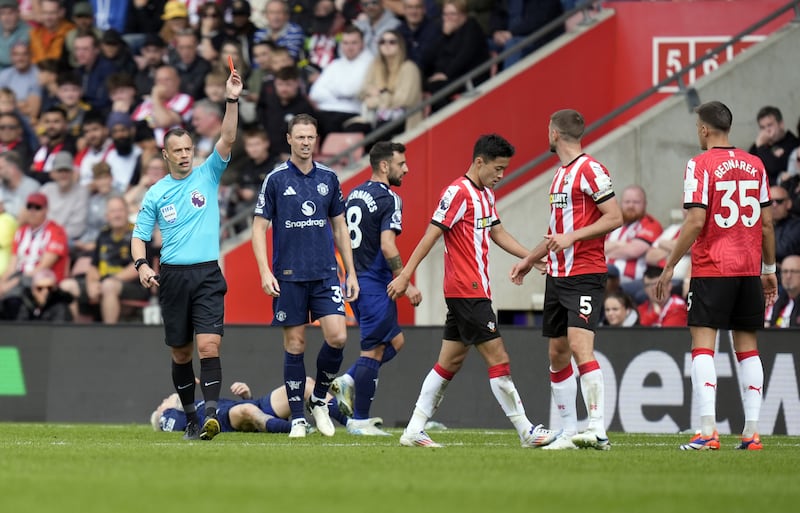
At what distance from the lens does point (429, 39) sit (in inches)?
742

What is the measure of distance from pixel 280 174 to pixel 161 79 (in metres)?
9.60

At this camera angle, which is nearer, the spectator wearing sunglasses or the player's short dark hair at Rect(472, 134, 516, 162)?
the player's short dark hair at Rect(472, 134, 516, 162)

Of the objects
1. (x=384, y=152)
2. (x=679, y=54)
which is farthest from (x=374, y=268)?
(x=679, y=54)

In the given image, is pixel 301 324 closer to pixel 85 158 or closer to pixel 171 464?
pixel 171 464

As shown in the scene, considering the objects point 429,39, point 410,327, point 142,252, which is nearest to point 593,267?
point 142,252

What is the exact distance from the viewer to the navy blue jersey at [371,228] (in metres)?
12.4

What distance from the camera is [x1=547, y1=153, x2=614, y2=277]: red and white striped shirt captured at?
9.90m

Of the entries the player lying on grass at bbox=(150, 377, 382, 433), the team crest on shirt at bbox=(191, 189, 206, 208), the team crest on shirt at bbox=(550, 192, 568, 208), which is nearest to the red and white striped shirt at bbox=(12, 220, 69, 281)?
the player lying on grass at bbox=(150, 377, 382, 433)

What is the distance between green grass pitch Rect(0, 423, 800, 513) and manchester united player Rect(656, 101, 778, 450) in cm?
47

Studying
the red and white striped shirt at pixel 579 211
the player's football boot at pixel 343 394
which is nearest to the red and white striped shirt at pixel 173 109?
the player's football boot at pixel 343 394

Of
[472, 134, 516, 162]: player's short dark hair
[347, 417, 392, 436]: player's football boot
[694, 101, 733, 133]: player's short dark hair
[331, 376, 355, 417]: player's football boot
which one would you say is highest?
[694, 101, 733, 133]: player's short dark hair

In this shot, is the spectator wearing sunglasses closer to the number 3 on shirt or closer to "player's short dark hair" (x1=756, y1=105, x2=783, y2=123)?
"player's short dark hair" (x1=756, y1=105, x2=783, y2=123)

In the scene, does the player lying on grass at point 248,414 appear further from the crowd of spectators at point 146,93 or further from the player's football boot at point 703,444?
the crowd of spectators at point 146,93

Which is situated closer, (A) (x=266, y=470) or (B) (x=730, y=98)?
(A) (x=266, y=470)
